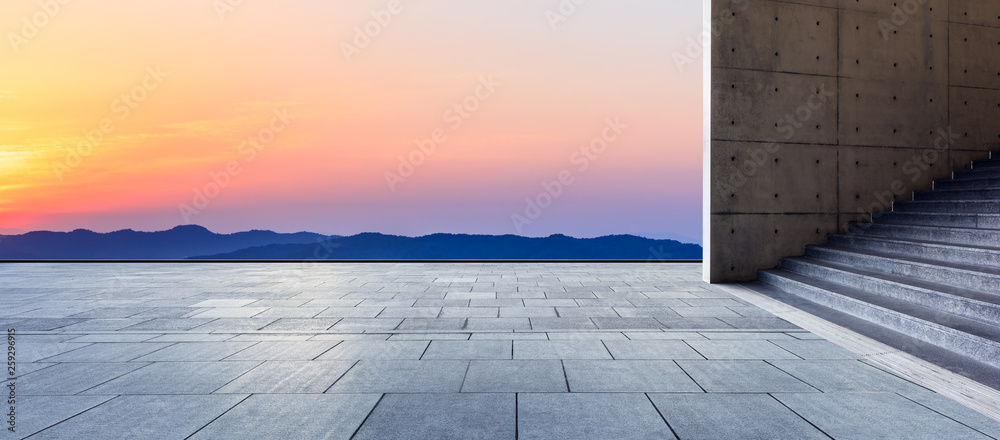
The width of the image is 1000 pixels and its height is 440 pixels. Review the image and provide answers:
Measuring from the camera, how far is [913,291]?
22.2 feet

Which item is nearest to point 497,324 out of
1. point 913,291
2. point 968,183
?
point 913,291

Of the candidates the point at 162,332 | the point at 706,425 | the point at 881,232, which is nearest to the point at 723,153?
the point at 881,232

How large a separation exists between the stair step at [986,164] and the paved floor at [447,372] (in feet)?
23.2

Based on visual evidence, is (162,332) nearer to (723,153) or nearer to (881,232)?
(723,153)

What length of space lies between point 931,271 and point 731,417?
574 centimetres

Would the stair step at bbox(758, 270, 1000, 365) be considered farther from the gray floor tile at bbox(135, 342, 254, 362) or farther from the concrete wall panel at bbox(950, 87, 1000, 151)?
the gray floor tile at bbox(135, 342, 254, 362)

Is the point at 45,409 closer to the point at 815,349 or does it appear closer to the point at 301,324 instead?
the point at 301,324

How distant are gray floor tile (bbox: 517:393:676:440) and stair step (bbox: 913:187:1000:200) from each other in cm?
928

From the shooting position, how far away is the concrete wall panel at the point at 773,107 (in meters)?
10.4

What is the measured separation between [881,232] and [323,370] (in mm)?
10905

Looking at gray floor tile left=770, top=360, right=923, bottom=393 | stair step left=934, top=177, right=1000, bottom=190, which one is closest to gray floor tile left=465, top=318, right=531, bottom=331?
gray floor tile left=770, top=360, right=923, bottom=393

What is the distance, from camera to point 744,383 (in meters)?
4.41

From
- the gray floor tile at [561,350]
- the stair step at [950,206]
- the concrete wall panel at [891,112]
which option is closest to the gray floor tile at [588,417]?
the gray floor tile at [561,350]

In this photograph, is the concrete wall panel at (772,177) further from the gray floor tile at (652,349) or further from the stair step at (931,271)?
the gray floor tile at (652,349)
